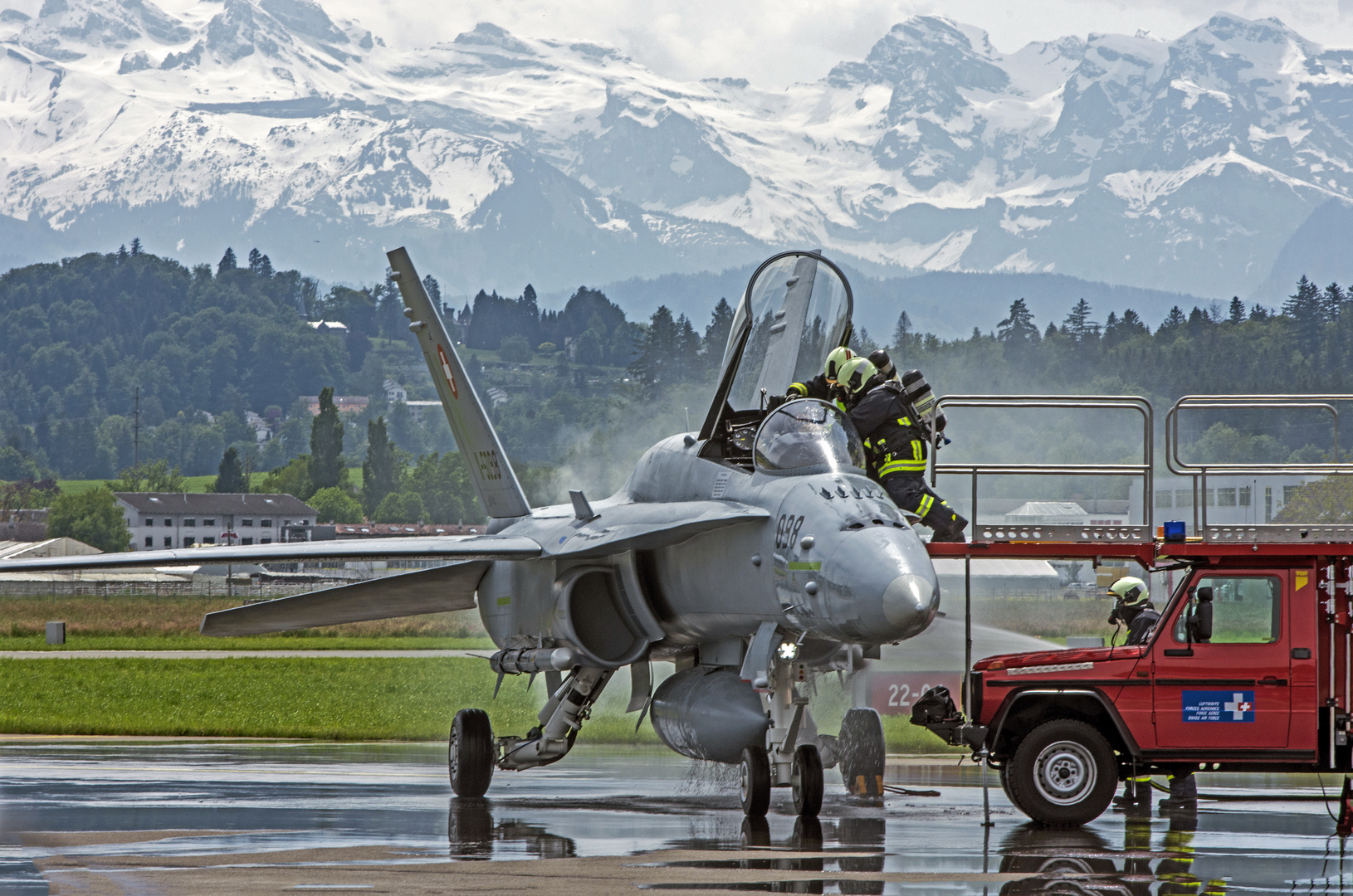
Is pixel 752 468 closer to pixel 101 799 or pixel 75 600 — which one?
pixel 101 799

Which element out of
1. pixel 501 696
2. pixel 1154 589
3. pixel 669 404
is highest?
pixel 669 404

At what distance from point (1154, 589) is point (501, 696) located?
14522mm

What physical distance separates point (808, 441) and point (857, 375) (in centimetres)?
135

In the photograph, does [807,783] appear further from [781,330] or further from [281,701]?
[281,701]

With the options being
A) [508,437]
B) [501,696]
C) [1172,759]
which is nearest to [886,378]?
[1172,759]

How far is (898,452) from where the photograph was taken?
11109mm

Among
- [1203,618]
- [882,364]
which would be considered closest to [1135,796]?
[1203,618]

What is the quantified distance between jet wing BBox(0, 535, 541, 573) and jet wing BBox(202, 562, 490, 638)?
1.22 metres

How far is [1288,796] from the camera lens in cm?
1419

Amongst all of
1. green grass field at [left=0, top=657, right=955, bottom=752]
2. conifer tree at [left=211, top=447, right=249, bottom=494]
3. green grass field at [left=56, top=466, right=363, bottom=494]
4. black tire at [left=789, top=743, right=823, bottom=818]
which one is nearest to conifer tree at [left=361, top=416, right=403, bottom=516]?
green grass field at [left=56, top=466, right=363, bottom=494]

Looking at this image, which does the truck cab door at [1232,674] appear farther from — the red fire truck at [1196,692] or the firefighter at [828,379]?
the firefighter at [828,379]

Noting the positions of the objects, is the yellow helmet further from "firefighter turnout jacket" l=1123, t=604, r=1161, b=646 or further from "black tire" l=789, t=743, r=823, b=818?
"firefighter turnout jacket" l=1123, t=604, r=1161, b=646

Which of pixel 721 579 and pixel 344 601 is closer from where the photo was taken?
pixel 721 579

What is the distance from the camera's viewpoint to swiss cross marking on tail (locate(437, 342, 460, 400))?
51.4 feet
